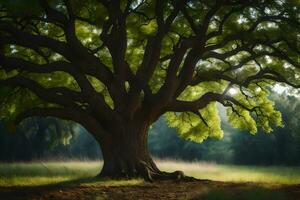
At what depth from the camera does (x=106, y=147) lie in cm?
1928

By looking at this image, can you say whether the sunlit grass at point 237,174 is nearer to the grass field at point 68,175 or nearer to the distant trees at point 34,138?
the grass field at point 68,175

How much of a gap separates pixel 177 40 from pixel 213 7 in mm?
4612

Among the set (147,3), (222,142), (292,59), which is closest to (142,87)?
(147,3)

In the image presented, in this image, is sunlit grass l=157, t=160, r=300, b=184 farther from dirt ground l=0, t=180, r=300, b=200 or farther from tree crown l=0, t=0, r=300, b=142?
dirt ground l=0, t=180, r=300, b=200

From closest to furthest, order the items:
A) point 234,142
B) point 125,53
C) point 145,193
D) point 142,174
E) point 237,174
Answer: point 145,193, point 142,174, point 125,53, point 237,174, point 234,142

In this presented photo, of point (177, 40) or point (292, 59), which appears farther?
point (177, 40)

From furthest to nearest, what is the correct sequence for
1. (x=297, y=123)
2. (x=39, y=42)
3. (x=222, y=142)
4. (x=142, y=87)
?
(x=222, y=142) → (x=297, y=123) → (x=142, y=87) → (x=39, y=42)

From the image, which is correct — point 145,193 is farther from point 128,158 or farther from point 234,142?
point 234,142

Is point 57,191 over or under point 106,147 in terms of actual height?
under

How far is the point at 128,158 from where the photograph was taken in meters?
18.9

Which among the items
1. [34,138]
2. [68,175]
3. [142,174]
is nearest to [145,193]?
[142,174]

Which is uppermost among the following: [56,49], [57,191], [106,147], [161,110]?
[56,49]

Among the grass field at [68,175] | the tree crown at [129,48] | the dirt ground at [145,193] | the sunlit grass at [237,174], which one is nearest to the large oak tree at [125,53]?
the tree crown at [129,48]

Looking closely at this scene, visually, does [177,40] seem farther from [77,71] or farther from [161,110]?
[77,71]
